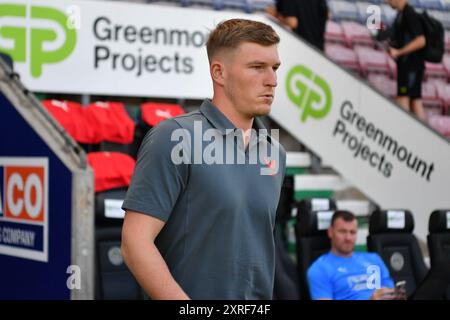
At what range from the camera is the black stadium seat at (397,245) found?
6.29 meters

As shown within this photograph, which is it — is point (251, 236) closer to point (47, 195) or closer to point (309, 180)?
point (47, 195)

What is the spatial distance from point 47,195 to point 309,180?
356 centimetres

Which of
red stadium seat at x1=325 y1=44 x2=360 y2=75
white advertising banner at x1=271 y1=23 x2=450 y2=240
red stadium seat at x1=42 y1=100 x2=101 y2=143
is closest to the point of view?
red stadium seat at x1=42 y1=100 x2=101 y2=143

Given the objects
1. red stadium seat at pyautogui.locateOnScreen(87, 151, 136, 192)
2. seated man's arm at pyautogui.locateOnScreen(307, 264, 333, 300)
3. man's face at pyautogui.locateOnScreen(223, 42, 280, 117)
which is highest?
red stadium seat at pyautogui.locateOnScreen(87, 151, 136, 192)

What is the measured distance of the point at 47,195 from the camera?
15.3ft

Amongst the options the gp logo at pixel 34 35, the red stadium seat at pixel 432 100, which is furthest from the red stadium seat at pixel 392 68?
the gp logo at pixel 34 35

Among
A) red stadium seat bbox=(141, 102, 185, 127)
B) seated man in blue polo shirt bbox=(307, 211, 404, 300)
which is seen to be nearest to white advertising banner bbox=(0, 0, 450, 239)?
red stadium seat bbox=(141, 102, 185, 127)

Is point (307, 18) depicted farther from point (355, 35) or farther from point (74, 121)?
point (74, 121)

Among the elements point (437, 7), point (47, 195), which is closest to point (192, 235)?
point (47, 195)

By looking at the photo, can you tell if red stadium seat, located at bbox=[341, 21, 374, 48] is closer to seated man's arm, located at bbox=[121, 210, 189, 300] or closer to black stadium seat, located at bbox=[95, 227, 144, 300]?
black stadium seat, located at bbox=[95, 227, 144, 300]

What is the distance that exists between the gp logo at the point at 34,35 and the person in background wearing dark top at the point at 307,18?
2162 millimetres

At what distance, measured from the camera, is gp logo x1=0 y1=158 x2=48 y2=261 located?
4691 mm

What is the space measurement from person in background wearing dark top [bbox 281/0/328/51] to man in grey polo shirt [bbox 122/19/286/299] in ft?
20.7

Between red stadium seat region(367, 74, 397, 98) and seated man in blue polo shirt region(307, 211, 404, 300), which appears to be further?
red stadium seat region(367, 74, 397, 98)
